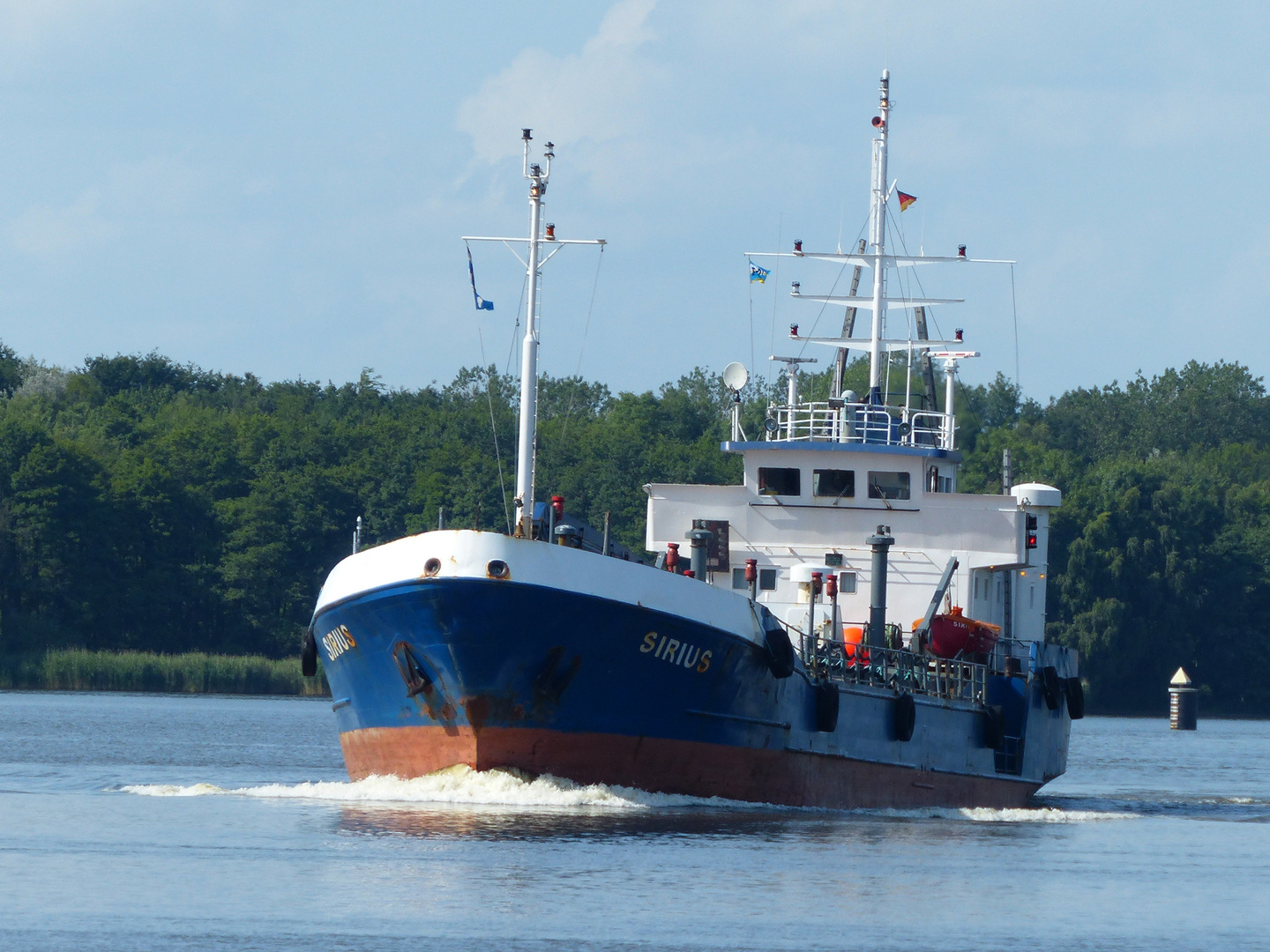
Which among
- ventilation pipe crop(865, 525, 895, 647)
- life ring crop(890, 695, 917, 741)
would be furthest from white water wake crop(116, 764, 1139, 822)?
ventilation pipe crop(865, 525, 895, 647)

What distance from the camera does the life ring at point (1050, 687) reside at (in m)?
33.0

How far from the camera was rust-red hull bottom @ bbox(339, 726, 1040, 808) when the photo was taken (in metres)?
24.9

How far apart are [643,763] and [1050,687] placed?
33.7 ft

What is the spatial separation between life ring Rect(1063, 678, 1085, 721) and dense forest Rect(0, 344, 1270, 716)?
39139mm

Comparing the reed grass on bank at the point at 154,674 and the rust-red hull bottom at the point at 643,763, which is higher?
the reed grass on bank at the point at 154,674

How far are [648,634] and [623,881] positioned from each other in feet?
18.1

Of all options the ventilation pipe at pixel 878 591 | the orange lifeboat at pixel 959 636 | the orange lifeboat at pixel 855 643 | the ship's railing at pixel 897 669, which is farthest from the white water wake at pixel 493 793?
the orange lifeboat at pixel 959 636

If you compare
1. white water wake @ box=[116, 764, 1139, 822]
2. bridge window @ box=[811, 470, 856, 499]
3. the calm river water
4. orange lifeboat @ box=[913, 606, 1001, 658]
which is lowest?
the calm river water

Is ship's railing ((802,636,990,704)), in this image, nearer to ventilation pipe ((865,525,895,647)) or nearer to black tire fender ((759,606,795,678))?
ventilation pipe ((865,525,895,647))

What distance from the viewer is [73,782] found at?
29984 millimetres

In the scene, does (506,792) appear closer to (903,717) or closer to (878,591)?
(903,717)

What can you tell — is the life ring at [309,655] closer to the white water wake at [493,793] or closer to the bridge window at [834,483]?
the white water wake at [493,793]

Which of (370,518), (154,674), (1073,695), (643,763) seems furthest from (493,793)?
(370,518)

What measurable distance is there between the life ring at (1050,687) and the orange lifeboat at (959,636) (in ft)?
5.79
